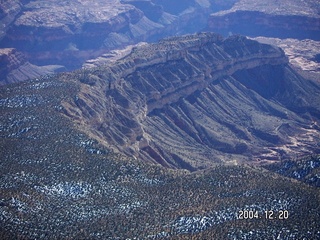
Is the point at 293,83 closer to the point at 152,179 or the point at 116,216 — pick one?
the point at 152,179

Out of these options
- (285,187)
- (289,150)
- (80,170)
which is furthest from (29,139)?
(289,150)

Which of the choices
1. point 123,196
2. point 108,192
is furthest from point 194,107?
point 123,196

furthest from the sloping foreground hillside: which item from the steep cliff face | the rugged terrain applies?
the steep cliff face

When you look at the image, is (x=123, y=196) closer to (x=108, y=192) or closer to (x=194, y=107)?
(x=108, y=192)

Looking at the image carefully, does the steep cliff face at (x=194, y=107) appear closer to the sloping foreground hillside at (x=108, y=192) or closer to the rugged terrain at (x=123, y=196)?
the sloping foreground hillside at (x=108, y=192)

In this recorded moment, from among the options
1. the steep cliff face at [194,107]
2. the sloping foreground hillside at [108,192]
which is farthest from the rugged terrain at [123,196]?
the steep cliff face at [194,107]

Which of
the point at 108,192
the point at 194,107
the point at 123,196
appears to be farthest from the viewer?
the point at 194,107

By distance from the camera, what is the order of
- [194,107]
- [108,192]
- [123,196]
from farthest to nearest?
[194,107] < [108,192] < [123,196]

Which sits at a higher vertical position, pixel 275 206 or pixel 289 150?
pixel 275 206

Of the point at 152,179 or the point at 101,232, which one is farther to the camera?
the point at 152,179

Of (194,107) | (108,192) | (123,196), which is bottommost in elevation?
(194,107)
